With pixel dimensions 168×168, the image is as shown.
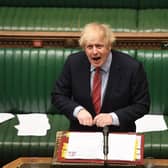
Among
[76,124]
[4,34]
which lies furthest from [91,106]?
[4,34]

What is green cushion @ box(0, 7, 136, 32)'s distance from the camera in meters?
4.25

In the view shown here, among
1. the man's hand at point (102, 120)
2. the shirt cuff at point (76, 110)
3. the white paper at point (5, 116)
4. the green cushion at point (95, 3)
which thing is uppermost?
the green cushion at point (95, 3)

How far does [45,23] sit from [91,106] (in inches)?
71.2

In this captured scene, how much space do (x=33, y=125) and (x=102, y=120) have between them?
4.48 ft

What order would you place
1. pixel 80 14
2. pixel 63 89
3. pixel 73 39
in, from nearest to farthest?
pixel 63 89, pixel 73 39, pixel 80 14

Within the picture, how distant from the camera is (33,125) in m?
3.70

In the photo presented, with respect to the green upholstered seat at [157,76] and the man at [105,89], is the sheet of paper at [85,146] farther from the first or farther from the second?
the green upholstered seat at [157,76]

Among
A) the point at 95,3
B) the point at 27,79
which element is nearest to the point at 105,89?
the point at 27,79

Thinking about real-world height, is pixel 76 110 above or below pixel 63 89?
below

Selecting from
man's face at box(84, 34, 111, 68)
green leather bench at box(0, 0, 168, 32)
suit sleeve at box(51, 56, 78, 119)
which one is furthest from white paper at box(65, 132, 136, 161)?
green leather bench at box(0, 0, 168, 32)

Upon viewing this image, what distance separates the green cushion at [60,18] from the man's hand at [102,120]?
6.04 ft

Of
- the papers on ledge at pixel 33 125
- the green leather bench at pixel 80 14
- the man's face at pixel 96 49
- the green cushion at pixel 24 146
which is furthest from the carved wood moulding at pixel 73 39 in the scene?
the man's face at pixel 96 49

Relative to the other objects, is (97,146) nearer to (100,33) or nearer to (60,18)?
(100,33)

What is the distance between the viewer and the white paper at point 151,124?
3.61 metres
